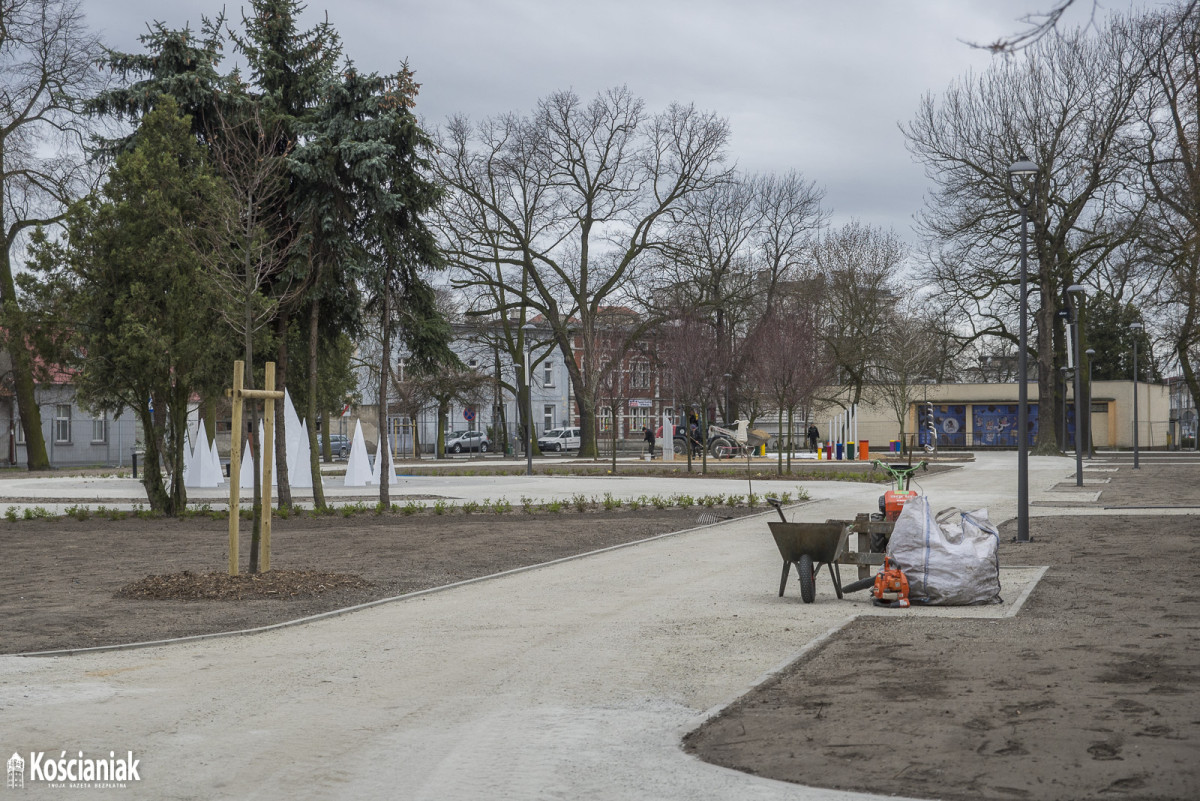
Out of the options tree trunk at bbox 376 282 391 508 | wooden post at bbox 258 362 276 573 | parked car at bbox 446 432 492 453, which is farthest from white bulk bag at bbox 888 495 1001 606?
parked car at bbox 446 432 492 453

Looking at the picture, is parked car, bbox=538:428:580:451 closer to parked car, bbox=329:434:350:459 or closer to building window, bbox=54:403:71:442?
parked car, bbox=329:434:350:459

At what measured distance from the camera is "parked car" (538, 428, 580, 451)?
7275 cm

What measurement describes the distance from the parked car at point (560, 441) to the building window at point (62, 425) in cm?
2606

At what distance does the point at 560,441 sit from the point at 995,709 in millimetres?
66812

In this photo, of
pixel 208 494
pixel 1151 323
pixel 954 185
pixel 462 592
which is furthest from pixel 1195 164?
pixel 1151 323

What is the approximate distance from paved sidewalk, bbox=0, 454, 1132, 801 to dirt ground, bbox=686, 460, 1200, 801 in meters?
0.28

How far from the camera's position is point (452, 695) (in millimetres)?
6930

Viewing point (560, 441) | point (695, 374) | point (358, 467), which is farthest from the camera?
point (560, 441)

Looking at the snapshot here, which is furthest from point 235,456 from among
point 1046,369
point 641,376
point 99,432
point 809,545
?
point 99,432

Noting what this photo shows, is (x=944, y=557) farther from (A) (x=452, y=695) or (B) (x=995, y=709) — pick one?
(A) (x=452, y=695)

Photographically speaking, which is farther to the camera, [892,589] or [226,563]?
[226,563]

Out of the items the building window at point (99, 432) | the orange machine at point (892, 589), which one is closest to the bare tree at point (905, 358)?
the building window at point (99, 432)

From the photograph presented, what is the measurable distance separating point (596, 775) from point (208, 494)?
85.7 ft

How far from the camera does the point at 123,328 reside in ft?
62.2
